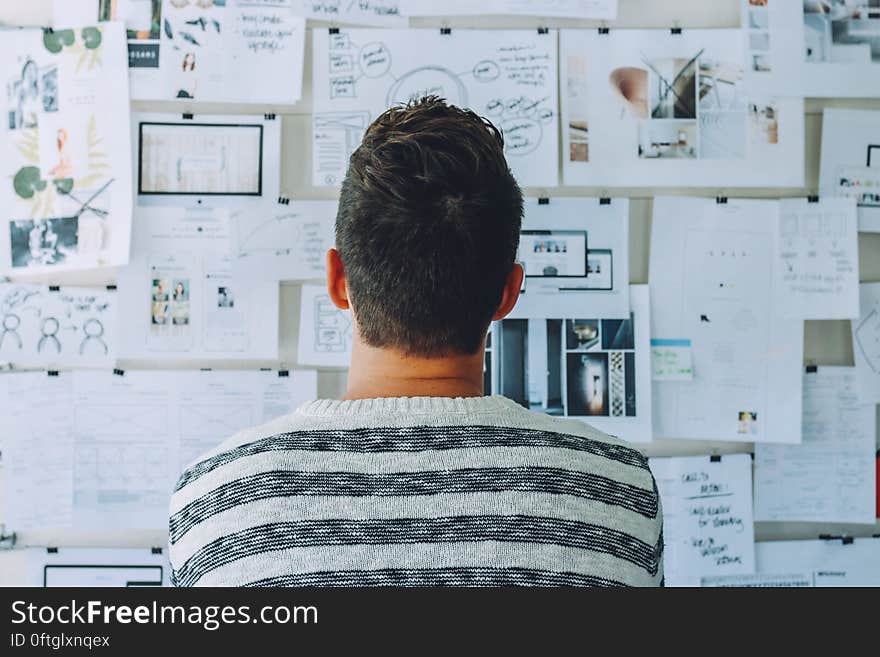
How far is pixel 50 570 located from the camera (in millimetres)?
1433

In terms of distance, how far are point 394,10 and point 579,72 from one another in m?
0.36

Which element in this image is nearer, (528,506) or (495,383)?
(528,506)

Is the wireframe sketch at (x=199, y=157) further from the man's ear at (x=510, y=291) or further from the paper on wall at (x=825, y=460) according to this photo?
the paper on wall at (x=825, y=460)

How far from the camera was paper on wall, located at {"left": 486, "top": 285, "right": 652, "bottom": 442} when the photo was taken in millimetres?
1433

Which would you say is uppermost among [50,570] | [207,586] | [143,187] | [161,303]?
[143,187]

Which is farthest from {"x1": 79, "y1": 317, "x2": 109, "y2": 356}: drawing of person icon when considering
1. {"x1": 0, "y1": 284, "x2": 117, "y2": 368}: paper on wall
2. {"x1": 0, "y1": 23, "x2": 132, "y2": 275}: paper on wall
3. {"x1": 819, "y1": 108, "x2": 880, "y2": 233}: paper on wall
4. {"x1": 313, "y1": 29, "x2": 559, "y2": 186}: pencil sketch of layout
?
{"x1": 819, "y1": 108, "x2": 880, "y2": 233}: paper on wall

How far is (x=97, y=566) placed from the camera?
1434 mm

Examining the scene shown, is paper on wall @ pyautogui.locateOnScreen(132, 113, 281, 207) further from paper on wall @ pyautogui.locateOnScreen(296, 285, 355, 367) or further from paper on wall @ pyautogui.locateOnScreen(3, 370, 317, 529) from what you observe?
paper on wall @ pyautogui.locateOnScreen(3, 370, 317, 529)

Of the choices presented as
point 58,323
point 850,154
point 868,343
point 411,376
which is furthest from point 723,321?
point 58,323

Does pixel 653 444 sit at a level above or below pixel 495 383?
below

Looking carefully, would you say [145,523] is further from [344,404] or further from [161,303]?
[344,404]

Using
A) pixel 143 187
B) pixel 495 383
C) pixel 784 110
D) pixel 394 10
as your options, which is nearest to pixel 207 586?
pixel 495 383

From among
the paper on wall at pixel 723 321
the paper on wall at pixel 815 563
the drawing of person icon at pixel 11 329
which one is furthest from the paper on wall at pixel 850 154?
the drawing of person icon at pixel 11 329

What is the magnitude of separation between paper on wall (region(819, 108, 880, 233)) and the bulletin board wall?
0.06 ft
